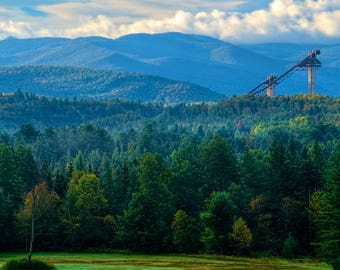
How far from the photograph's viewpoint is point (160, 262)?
86.4 metres

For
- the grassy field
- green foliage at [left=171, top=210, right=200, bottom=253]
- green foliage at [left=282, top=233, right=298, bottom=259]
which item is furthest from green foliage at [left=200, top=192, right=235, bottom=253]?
green foliage at [left=282, top=233, right=298, bottom=259]

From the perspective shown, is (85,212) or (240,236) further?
(85,212)

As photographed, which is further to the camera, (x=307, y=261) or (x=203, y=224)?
(x=203, y=224)

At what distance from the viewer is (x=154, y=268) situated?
78438mm

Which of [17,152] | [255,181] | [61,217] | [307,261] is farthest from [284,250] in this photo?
[17,152]

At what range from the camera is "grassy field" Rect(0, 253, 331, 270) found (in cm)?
7962

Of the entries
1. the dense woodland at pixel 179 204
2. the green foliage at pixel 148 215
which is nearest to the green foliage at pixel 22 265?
the dense woodland at pixel 179 204

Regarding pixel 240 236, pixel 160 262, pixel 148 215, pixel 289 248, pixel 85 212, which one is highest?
pixel 85 212

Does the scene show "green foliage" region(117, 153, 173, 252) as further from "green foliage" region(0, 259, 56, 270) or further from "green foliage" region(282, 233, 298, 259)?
"green foliage" region(0, 259, 56, 270)

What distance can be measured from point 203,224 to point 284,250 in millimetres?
10963

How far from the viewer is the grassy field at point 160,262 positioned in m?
79.6

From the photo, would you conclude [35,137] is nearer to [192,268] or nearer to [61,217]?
[61,217]

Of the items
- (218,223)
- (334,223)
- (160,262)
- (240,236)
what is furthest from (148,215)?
(334,223)

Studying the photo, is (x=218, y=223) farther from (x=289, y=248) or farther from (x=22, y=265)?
(x=22, y=265)
